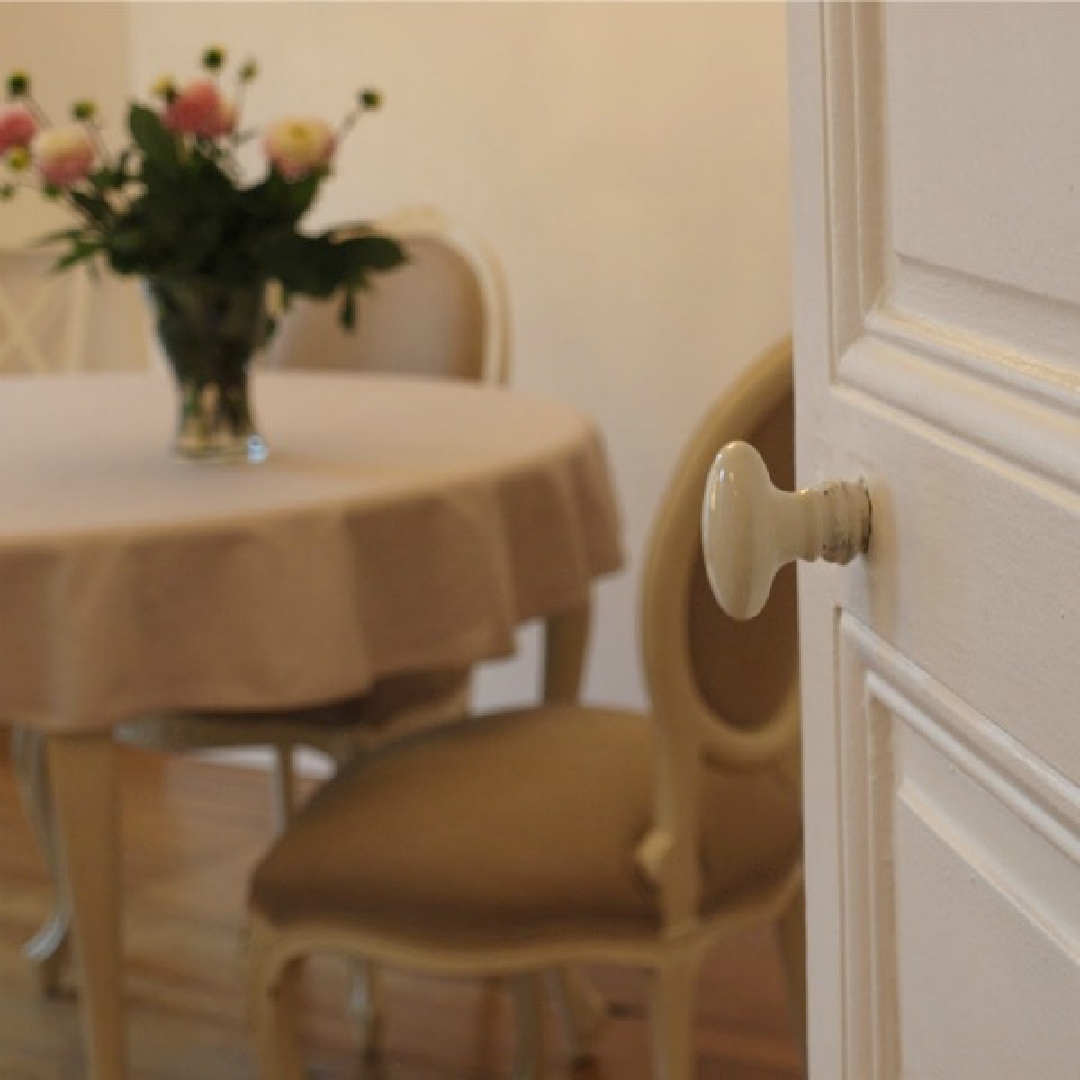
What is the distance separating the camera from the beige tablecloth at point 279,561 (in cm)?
180

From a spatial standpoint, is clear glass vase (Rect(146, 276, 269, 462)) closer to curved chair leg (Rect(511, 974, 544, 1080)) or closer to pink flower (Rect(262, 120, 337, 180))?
pink flower (Rect(262, 120, 337, 180))

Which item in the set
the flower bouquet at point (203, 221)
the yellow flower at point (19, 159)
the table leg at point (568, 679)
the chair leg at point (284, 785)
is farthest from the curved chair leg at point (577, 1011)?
the yellow flower at point (19, 159)

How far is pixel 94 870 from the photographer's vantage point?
195 cm

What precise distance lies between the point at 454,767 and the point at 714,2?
1706 millimetres

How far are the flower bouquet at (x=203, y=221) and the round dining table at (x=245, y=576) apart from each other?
16cm

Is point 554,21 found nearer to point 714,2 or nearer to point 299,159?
point 714,2

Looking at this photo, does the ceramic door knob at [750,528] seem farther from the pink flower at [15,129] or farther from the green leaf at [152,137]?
the pink flower at [15,129]

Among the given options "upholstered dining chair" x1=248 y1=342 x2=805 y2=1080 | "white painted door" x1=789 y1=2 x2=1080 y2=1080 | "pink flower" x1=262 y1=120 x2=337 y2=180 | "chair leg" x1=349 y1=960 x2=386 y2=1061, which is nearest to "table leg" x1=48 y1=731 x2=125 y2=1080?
"upholstered dining chair" x1=248 y1=342 x2=805 y2=1080

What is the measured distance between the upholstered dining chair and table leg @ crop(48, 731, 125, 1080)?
22 centimetres

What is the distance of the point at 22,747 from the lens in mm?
2551

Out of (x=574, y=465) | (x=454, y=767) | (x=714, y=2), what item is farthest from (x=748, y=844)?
(x=714, y=2)

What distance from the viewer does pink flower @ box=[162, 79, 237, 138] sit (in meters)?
2.05

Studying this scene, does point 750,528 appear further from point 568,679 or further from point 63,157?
point 568,679

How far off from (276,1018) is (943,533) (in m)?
1.33
